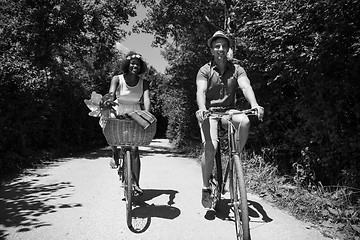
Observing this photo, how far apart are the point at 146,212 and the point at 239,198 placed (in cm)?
A: 161

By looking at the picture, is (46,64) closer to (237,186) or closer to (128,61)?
(128,61)

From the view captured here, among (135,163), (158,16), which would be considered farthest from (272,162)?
(158,16)

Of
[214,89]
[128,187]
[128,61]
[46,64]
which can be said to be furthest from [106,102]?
[46,64]

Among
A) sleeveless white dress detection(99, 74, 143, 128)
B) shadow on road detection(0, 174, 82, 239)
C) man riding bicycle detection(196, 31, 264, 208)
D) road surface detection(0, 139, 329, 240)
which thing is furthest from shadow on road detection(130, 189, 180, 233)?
sleeveless white dress detection(99, 74, 143, 128)

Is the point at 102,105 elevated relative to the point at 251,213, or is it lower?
elevated

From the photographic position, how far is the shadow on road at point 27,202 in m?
3.67

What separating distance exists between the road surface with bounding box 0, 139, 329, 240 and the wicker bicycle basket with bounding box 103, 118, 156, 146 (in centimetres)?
100

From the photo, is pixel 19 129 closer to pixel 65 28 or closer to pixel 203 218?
pixel 65 28

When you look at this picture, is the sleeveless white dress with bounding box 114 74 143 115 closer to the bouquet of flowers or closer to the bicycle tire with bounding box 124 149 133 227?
the bouquet of flowers

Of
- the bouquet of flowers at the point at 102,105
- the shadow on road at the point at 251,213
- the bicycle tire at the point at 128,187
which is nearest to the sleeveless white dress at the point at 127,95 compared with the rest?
the bouquet of flowers at the point at 102,105

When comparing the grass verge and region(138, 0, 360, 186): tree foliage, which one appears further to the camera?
region(138, 0, 360, 186): tree foliage

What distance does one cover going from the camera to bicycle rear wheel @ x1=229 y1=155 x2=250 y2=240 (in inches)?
103

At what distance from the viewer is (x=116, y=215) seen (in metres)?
3.91

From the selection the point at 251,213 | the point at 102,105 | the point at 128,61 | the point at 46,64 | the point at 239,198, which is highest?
the point at 46,64
